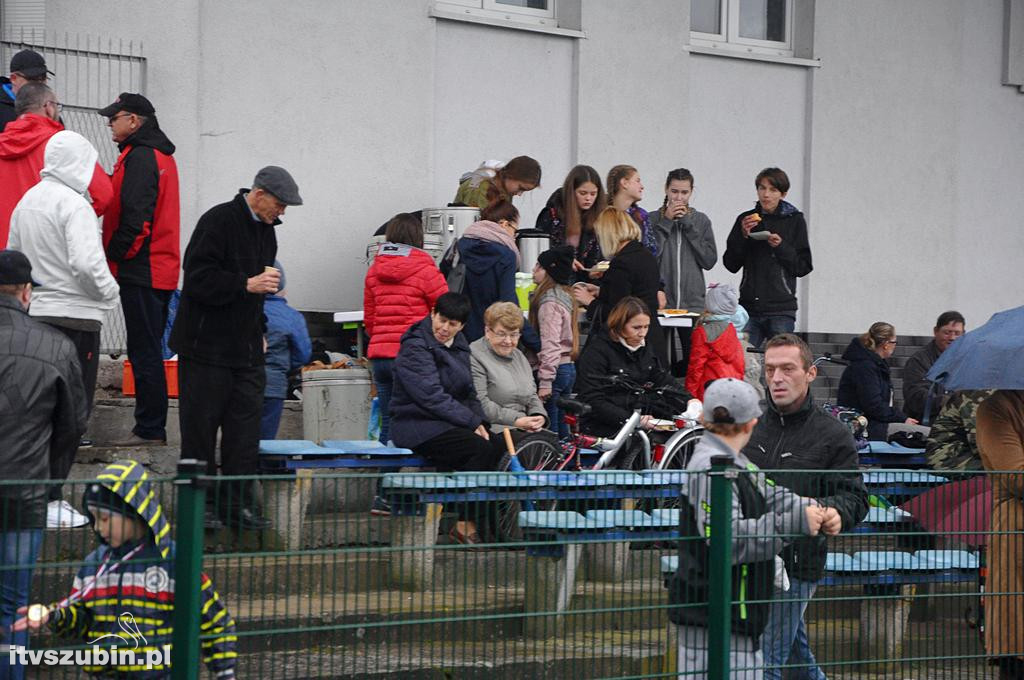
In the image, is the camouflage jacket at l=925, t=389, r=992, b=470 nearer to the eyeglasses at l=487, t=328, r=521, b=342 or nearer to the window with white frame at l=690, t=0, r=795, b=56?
the eyeglasses at l=487, t=328, r=521, b=342

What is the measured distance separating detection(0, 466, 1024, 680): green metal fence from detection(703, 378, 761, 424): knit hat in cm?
26

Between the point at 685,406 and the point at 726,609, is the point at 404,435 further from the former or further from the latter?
the point at 726,609

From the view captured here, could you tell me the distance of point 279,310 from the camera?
9.59m

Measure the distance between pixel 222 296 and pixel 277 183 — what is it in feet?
2.09

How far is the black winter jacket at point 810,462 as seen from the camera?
17.9ft

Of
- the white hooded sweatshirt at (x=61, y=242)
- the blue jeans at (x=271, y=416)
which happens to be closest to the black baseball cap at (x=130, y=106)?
the white hooded sweatshirt at (x=61, y=242)

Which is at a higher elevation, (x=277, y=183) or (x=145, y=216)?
(x=277, y=183)

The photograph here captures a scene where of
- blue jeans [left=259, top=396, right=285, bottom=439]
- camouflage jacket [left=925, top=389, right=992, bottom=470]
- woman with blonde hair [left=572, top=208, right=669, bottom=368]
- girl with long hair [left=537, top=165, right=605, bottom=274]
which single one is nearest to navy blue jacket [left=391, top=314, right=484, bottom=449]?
blue jeans [left=259, top=396, right=285, bottom=439]

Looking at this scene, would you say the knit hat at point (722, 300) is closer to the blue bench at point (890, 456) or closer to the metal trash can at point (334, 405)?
the blue bench at point (890, 456)

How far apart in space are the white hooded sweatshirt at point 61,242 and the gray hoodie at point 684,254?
505 cm

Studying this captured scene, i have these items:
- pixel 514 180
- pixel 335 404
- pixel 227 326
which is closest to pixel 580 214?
pixel 514 180

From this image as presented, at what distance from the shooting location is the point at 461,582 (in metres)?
4.76

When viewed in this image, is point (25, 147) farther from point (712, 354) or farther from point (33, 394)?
point (712, 354)

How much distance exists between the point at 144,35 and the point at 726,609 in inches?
291
